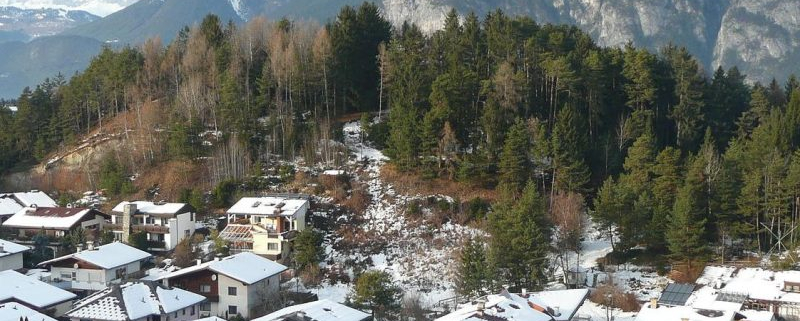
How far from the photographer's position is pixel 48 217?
47406 millimetres

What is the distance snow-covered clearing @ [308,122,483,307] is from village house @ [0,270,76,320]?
10.5 metres

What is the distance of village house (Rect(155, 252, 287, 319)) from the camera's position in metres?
37.6

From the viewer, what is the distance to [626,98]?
50.4 metres

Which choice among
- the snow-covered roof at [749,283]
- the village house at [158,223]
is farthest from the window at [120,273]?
the snow-covered roof at [749,283]

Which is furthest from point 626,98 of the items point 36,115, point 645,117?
point 36,115

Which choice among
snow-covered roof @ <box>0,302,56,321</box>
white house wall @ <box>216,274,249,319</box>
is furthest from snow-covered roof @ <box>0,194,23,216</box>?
white house wall @ <box>216,274,249,319</box>

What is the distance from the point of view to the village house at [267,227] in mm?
43438

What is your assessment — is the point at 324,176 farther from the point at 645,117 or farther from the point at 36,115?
the point at 36,115

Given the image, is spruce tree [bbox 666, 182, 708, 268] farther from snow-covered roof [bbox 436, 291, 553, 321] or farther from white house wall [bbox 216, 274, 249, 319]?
white house wall [bbox 216, 274, 249, 319]

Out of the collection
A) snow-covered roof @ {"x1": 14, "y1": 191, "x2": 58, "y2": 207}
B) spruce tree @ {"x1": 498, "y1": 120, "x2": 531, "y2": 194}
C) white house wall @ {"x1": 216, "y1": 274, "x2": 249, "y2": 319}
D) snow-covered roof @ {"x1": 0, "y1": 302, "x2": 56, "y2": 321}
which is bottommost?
white house wall @ {"x1": 216, "y1": 274, "x2": 249, "y2": 319}

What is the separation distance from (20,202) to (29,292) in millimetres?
16926

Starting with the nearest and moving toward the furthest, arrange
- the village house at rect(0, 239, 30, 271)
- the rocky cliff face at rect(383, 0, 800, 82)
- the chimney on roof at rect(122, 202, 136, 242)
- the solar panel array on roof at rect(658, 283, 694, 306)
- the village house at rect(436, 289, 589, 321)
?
the village house at rect(436, 289, 589, 321) → the solar panel array on roof at rect(658, 283, 694, 306) → the village house at rect(0, 239, 30, 271) → the chimney on roof at rect(122, 202, 136, 242) → the rocky cliff face at rect(383, 0, 800, 82)

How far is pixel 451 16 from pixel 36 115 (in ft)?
94.2

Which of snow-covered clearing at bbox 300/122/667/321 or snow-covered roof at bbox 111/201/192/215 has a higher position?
snow-covered roof at bbox 111/201/192/215
